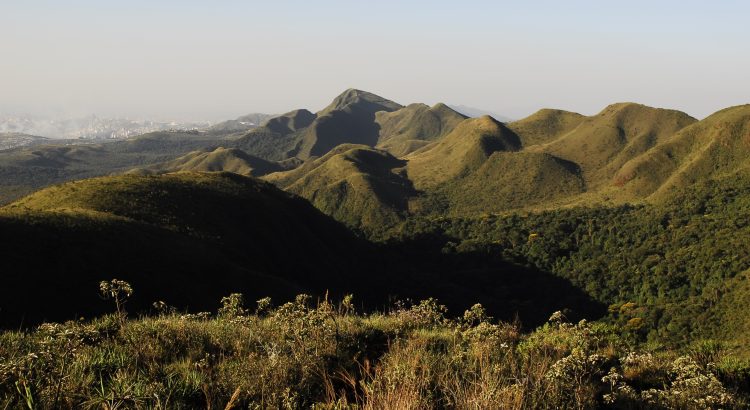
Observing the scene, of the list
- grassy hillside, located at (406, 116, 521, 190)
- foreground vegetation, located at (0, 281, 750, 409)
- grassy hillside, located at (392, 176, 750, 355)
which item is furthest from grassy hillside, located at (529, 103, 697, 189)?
foreground vegetation, located at (0, 281, 750, 409)

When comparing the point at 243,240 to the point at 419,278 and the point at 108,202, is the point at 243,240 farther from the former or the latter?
the point at 419,278

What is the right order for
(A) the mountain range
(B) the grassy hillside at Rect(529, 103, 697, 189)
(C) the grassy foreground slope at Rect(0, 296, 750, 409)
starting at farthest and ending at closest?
(B) the grassy hillside at Rect(529, 103, 697, 189), (A) the mountain range, (C) the grassy foreground slope at Rect(0, 296, 750, 409)

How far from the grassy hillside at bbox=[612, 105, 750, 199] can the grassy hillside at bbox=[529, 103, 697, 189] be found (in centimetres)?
1195

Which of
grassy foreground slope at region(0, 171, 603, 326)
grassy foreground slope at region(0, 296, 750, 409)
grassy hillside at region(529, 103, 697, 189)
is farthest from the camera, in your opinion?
grassy hillside at region(529, 103, 697, 189)

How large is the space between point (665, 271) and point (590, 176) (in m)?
79.5

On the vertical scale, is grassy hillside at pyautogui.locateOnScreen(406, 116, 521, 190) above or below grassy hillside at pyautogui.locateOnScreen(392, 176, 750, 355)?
above

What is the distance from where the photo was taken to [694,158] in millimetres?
124312

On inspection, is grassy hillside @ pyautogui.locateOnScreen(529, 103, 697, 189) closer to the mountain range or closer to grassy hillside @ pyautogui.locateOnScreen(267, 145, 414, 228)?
the mountain range

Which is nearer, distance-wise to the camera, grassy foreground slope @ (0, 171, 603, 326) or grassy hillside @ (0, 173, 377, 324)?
grassy hillside @ (0, 173, 377, 324)

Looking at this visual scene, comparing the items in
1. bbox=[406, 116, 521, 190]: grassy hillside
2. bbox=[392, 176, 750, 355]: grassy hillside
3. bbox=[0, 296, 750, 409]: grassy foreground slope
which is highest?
bbox=[406, 116, 521, 190]: grassy hillside

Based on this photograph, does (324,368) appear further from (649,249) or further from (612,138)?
(612,138)

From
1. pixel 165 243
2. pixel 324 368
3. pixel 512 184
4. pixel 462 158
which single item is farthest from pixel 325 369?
pixel 462 158

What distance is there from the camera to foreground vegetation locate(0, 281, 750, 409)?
5.43m

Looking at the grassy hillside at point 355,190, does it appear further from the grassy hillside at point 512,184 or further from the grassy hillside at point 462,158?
the grassy hillside at point 512,184
